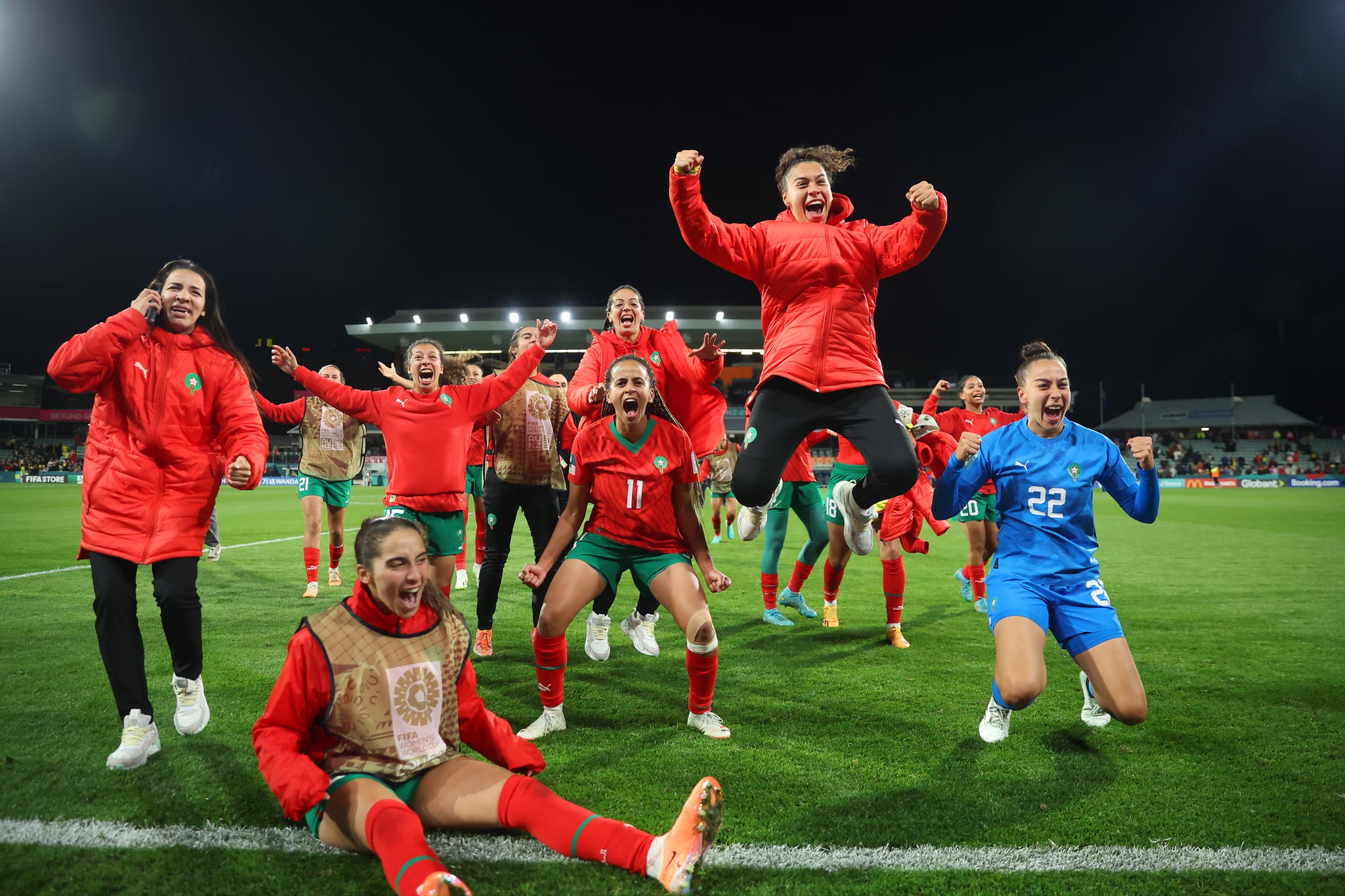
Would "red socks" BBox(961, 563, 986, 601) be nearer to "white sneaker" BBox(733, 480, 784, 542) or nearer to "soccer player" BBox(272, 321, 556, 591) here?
"white sneaker" BBox(733, 480, 784, 542)

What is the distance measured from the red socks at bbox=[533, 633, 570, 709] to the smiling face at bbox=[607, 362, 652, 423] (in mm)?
1232

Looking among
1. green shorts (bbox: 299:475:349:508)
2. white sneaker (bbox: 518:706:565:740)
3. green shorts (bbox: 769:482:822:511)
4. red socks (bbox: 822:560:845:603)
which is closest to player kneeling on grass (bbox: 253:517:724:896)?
white sneaker (bbox: 518:706:565:740)

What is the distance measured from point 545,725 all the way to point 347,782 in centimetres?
141

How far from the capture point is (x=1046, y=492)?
3740mm

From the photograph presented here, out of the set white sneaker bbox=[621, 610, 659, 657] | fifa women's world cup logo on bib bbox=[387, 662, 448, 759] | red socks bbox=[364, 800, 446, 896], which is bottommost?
white sneaker bbox=[621, 610, 659, 657]

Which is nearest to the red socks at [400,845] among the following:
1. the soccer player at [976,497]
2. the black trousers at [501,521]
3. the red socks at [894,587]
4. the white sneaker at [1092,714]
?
the black trousers at [501,521]

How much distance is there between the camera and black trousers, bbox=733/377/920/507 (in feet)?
12.6

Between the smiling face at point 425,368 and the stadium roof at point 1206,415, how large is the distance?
66.6 meters

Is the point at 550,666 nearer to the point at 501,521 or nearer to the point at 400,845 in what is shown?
the point at 400,845

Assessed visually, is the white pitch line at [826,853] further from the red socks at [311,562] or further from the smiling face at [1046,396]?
the red socks at [311,562]

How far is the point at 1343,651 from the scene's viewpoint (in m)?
5.48

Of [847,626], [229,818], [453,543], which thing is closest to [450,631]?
[229,818]

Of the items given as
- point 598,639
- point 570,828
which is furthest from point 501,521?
point 570,828

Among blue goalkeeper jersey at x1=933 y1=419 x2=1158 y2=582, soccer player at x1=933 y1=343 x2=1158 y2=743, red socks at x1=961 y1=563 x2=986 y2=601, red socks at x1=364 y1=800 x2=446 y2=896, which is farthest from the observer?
red socks at x1=961 y1=563 x2=986 y2=601
